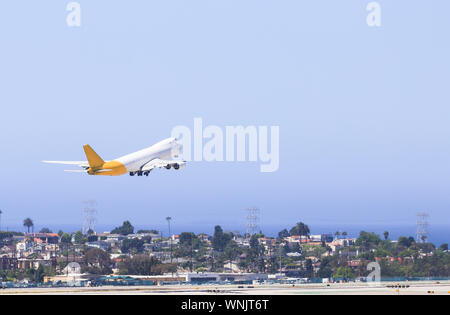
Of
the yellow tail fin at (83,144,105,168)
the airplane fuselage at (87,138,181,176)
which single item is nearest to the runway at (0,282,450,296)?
the airplane fuselage at (87,138,181,176)

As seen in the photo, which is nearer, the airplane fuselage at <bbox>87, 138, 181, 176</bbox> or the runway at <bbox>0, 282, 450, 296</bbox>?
the airplane fuselage at <bbox>87, 138, 181, 176</bbox>

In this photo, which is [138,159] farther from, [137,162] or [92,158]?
[92,158]

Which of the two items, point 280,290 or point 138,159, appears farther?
point 280,290

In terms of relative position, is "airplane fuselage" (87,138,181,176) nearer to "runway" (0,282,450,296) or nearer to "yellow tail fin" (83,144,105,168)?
"yellow tail fin" (83,144,105,168)

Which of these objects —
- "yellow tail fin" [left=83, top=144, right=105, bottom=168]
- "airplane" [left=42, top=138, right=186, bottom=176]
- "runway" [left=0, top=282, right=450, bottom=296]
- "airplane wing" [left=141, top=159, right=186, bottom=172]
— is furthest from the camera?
"runway" [left=0, top=282, right=450, bottom=296]

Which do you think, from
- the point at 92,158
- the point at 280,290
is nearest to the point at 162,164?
the point at 92,158

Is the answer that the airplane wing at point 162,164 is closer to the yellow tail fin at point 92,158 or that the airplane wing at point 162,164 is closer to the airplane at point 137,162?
the airplane at point 137,162
